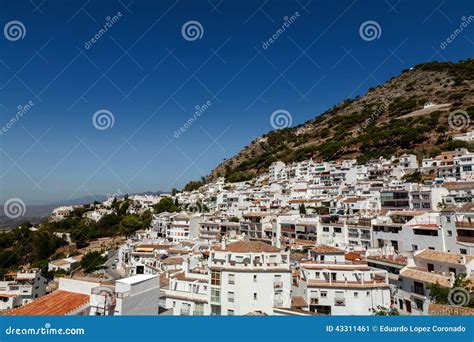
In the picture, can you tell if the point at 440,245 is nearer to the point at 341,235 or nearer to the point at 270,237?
the point at 341,235

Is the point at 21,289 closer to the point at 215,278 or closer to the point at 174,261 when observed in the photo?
the point at 174,261

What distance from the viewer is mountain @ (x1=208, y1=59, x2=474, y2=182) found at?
30.5 m

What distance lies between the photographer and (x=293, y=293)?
873 cm

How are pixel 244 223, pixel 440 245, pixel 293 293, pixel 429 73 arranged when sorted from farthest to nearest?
pixel 429 73 < pixel 244 223 < pixel 440 245 < pixel 293 293

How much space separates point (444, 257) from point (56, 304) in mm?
8895

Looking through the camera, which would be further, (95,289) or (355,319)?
(95,289)

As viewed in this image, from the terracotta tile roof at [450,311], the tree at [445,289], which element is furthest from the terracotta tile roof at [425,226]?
the terracotta tile roof at [450,311]

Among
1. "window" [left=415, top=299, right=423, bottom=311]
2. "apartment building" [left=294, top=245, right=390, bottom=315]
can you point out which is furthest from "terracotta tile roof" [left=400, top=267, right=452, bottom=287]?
"apartment building" [left=294, top=245, right=390, bottom=315]

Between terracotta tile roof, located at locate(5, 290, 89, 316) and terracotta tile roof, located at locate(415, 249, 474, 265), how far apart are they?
8.35m

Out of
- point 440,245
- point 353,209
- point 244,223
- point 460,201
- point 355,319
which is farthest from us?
→ point 244,223

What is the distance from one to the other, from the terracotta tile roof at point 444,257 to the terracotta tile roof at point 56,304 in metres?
8.35

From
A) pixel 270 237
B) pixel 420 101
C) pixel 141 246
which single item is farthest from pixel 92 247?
pixel 420 101

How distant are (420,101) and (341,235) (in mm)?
33182

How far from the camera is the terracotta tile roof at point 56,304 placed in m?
4.70
